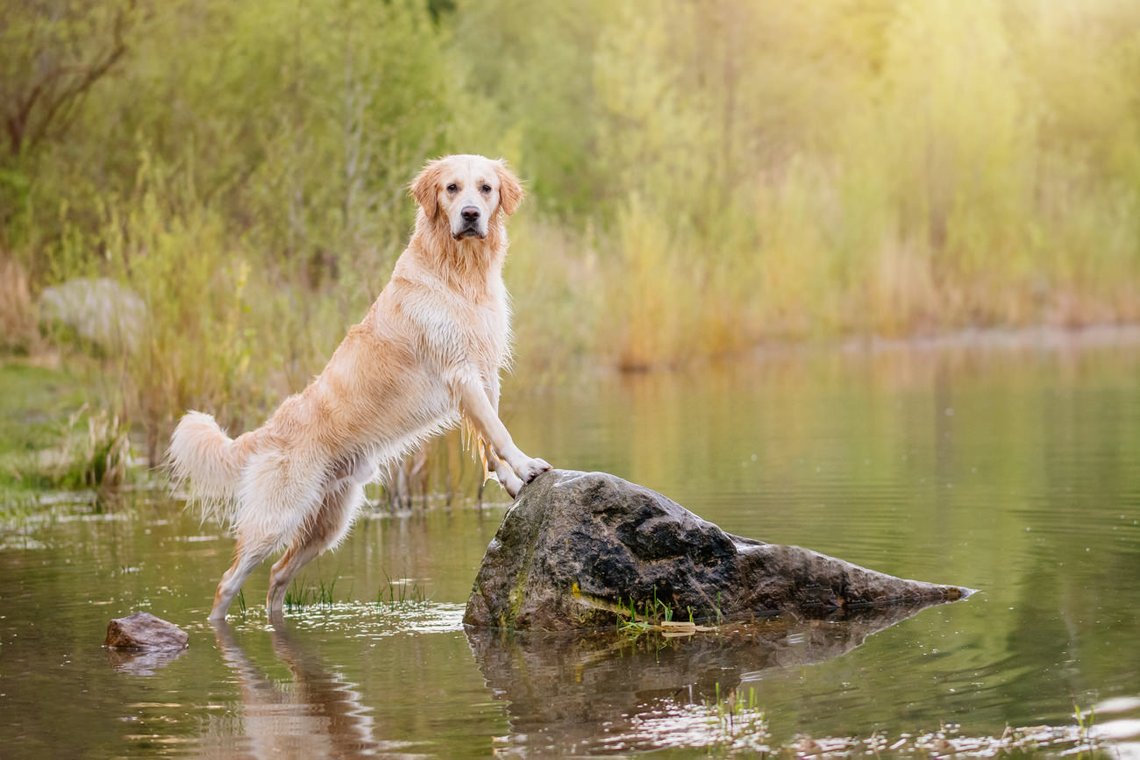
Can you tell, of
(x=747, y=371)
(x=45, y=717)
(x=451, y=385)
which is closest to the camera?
(x=45, y=717)

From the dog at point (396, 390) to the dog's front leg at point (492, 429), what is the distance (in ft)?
0.03

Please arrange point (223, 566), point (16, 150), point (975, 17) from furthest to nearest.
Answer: point (975, 17) → point (16, 150) → point (223, 566)

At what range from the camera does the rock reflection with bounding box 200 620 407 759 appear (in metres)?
5.57

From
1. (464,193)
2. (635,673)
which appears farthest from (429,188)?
(635,673)

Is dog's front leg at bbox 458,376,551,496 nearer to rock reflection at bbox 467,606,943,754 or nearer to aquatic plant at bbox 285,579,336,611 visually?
rock reflection at bbox 467,606,943,754

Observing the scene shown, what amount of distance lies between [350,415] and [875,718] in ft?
11.7

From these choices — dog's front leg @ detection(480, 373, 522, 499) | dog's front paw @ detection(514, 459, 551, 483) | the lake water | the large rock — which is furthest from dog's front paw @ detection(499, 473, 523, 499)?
the lake water

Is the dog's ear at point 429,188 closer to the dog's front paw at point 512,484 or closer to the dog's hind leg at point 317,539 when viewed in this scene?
the dog's front paw at point 512,484

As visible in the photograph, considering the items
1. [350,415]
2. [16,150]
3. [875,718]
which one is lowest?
[875,718]

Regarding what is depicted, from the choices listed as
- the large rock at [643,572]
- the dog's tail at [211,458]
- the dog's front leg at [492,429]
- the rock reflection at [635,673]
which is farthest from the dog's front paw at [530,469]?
the dog's tail at [211,458]

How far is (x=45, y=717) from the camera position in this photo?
6.16m

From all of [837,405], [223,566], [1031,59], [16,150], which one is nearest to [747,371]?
[837,405]

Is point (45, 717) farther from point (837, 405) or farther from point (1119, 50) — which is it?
point (1119, 50)

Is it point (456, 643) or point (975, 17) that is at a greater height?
point (975, 17)
